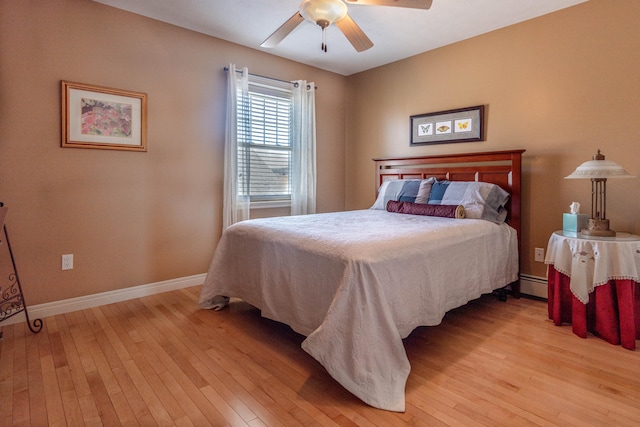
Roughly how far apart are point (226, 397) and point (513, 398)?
1368 millimetres

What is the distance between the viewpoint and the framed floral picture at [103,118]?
2.69 meters

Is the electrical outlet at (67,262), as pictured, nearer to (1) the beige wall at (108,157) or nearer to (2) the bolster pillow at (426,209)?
(1) the beige wall at (108,157)

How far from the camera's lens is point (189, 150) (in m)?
3.35

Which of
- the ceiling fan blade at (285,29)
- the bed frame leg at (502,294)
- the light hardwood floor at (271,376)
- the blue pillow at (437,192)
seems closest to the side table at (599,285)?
the light hardwood floor at (271,376)

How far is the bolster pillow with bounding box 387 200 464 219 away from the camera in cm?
288

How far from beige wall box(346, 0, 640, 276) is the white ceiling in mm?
189

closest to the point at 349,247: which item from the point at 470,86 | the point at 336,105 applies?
the point at 470,86

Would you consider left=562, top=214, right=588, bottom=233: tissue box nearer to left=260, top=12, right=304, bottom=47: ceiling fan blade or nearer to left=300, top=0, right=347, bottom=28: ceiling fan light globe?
left=300, top=0, right=347, bottom=28: ceiling fan light globe

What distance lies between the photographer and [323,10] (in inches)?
81.5

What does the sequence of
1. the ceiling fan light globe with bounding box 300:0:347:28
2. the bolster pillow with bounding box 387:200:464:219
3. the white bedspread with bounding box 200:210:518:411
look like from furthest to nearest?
the bolster pillow with bounding box 387:200:464:219 < the ceiling fan light globe with bounding box 300:0:347:28 < the white bedspread with bounding box 200:210:518:411

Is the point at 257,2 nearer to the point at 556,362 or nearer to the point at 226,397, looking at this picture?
the point at 226,397

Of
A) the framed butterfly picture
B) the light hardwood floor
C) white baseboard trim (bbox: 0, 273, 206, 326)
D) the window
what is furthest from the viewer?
the window

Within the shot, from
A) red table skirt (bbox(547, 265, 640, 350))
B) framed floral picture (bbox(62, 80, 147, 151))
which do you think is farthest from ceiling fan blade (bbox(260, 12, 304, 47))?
red table skirt (bbox(547, 265, 640, 350))

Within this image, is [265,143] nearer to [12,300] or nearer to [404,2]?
[404,2]
